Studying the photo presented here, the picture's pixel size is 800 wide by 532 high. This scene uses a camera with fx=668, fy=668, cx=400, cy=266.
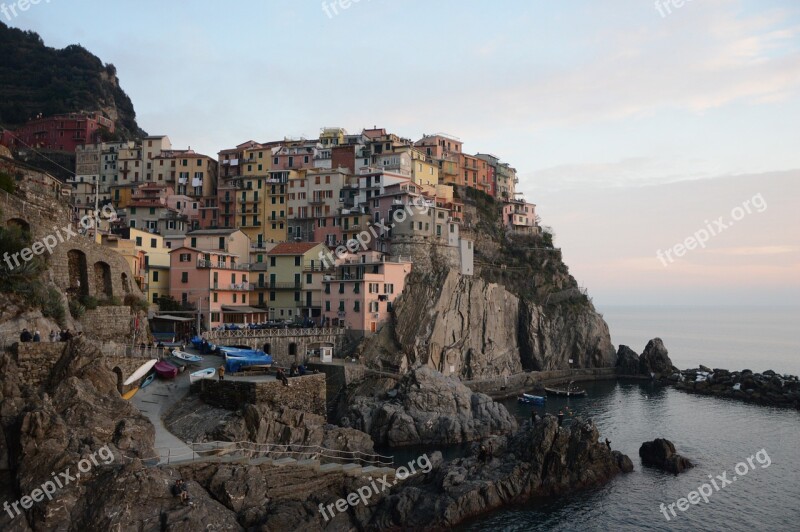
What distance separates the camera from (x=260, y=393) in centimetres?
4025

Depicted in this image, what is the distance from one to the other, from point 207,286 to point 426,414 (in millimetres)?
26478

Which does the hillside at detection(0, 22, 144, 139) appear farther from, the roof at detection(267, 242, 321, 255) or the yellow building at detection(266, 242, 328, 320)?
the yellow building at detection(266, 242, 328, 320)

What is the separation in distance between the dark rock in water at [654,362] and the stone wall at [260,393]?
204 feet

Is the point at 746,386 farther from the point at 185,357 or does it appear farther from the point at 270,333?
the point at 185,357

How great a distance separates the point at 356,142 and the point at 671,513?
7597 cm

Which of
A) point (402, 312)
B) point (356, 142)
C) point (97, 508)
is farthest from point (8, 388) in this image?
point (356, 142)

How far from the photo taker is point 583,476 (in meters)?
40.8

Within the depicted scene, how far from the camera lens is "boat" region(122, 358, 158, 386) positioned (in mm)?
38463

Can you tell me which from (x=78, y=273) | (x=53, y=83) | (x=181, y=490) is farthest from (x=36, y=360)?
(x=53, y=83)

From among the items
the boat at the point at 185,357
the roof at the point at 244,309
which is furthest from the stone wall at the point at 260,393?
the roof at the point at 244,309

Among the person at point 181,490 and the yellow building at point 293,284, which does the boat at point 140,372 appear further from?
the yellow building at point 293,284

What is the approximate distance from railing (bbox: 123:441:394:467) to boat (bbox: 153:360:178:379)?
9.82m

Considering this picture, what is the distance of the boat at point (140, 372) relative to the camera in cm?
3846

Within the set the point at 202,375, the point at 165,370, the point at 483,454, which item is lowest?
the point at 483,454
